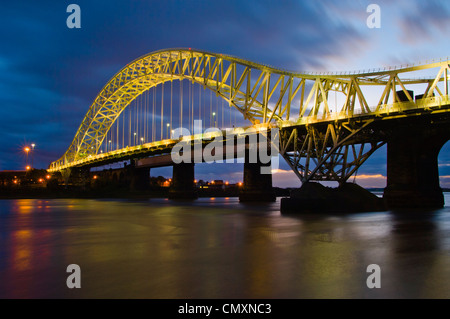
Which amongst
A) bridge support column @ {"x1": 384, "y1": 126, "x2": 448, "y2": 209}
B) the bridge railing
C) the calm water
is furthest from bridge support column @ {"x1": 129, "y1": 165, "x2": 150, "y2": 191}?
the calm water

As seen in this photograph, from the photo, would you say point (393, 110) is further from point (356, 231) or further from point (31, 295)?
point (31, 295)

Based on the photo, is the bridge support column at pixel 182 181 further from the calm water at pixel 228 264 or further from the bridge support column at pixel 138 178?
the calm water at pixel 228 264

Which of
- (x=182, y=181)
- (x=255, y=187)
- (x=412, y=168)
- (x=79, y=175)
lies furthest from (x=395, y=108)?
(x=79, y=175)

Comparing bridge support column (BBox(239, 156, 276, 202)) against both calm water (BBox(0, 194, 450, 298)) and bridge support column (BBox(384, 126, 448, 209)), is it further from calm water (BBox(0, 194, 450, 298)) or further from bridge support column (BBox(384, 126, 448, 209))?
calm water (BBox(0, 194, 450, 298))

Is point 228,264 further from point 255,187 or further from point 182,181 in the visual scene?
point 182,181

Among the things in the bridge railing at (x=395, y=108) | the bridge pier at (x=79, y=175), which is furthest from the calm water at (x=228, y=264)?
the bridge pier at (x=79, y=175)
